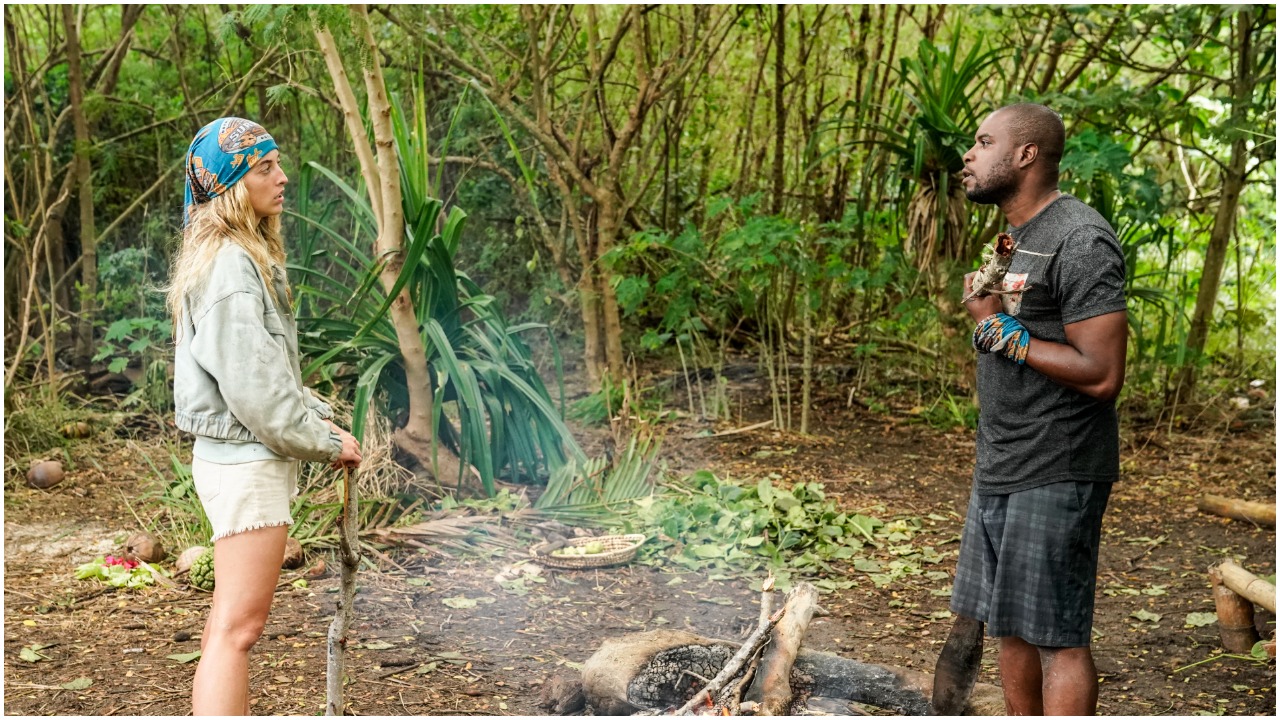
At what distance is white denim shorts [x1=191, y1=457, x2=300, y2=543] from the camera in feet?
6.64

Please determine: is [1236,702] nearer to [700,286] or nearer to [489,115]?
[700,286]

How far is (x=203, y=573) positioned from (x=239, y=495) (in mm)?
1786

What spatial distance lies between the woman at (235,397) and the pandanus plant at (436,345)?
6.18 feet

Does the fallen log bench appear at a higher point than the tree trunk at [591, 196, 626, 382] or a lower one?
lower

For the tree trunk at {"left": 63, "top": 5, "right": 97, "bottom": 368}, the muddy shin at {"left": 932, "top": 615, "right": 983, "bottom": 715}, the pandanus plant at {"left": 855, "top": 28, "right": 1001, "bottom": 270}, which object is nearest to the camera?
the muddy shin at {"left": 932, "top": 615, "right": 983, "bottom": 715}

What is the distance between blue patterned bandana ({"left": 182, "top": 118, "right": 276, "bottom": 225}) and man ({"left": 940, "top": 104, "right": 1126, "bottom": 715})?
140 centimetres

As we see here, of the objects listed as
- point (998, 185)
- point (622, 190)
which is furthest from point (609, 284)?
point (998, 185)

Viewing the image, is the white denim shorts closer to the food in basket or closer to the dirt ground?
the dirt ground

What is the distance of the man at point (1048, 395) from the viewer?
2025 millimetres

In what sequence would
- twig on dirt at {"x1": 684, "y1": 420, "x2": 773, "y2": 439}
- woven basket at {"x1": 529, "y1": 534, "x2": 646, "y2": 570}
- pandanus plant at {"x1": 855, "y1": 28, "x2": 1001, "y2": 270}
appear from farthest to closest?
twig on dirt at {"x1": 684, "y1": 420, "x2": 773, "y2": 439} → pandanus plant at {"x1": 855, "y1": 28, "x2": 1001, "y2": 270} → woven basket at {"x1": 529, "y1": 534, "x2": 646, "y2": 570}

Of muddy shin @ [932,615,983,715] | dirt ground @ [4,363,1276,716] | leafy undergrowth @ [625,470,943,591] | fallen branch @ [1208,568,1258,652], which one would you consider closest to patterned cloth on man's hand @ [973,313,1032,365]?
muddy shin @ [932,615,983,715]

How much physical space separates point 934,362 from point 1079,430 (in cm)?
441

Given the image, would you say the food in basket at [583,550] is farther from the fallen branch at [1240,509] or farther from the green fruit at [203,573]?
the fallen branch at [1240,509]

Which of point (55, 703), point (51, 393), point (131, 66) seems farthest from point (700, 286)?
point (131, 66)
